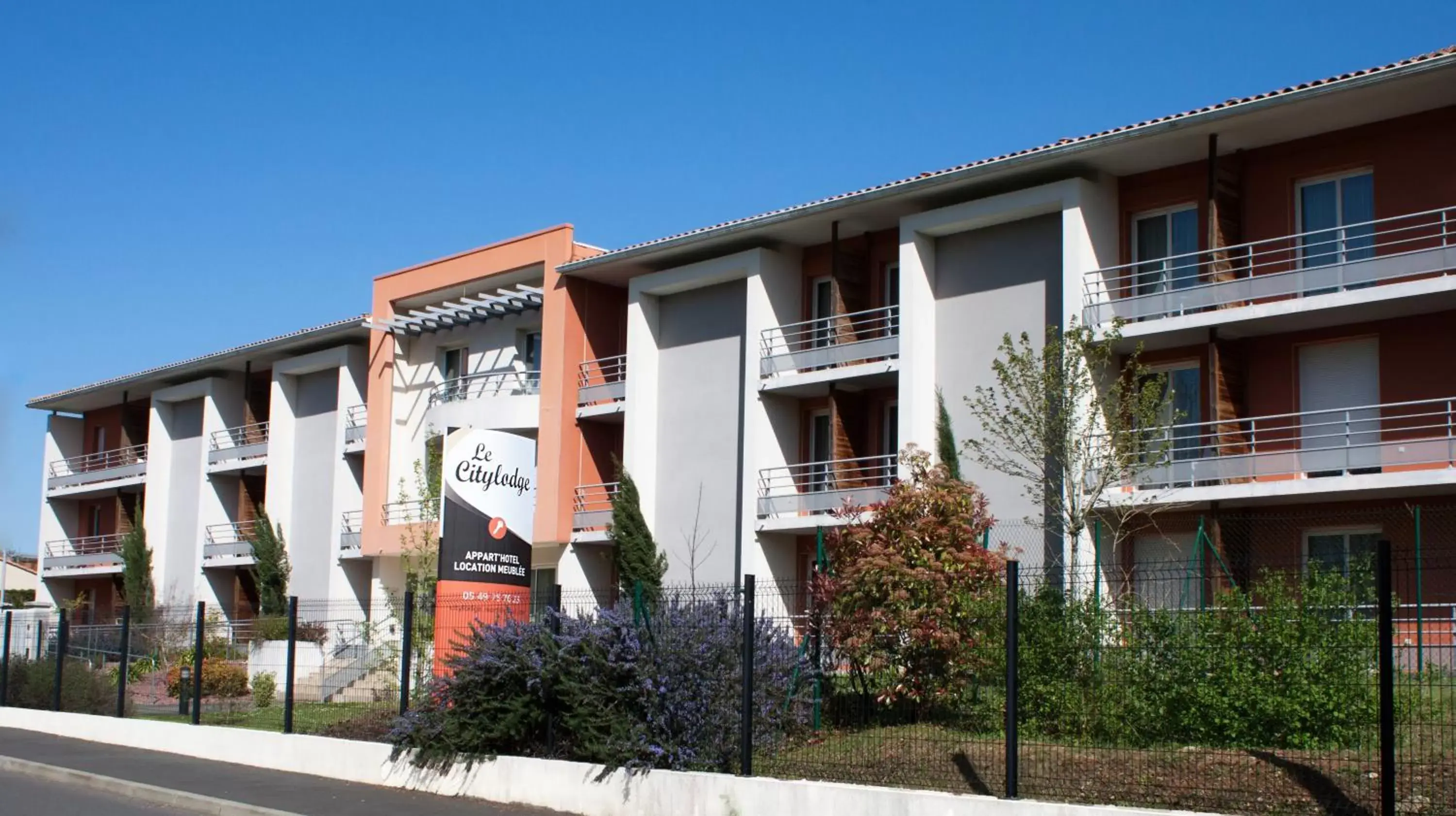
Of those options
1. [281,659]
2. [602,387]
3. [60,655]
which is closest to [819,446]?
[602,387]

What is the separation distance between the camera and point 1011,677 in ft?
37.9

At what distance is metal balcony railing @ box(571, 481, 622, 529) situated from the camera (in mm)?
33438

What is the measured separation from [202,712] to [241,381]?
26020 millimetres

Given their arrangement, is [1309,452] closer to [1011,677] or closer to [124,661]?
[1011,677]

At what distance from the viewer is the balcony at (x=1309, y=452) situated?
21.7 metres

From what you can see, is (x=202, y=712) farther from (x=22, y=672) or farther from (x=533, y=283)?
(x=533, y=283)

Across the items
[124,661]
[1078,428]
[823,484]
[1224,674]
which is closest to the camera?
[1224,674]

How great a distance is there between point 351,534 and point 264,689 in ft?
59.8

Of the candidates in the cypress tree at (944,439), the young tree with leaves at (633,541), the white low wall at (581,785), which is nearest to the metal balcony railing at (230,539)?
the young tree with leaves at (633,541)

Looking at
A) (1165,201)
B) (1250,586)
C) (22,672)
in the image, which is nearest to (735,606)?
(1250,586)

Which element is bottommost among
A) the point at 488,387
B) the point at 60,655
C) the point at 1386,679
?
the point at 60,655

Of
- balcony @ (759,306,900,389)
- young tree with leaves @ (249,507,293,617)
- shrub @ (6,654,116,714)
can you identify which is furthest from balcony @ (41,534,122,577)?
balcony @ (759,306,900,389)

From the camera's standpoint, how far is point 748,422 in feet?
98.7

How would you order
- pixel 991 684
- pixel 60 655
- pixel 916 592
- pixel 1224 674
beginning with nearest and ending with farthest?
pixel 1224 674 → pixel 991 684 → pixel 916 592 → pixel 60 655
